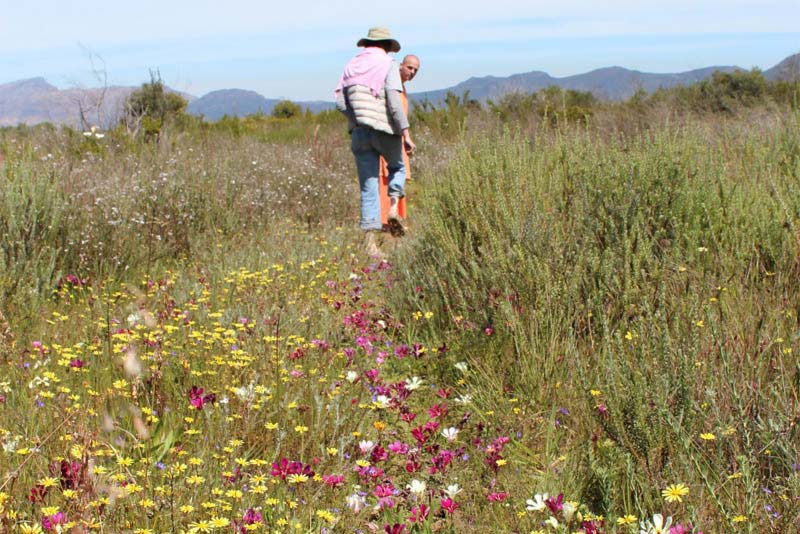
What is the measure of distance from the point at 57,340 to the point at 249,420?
1510 millimetres

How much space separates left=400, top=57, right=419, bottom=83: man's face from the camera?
8.19 meters

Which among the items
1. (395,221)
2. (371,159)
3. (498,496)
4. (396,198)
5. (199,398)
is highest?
(371,159)

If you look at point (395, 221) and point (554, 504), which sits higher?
point (395, 221)

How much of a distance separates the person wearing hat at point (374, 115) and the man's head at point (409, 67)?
68 centimetres

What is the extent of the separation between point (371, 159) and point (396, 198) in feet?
1.55

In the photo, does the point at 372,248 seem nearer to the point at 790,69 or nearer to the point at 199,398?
the point at 199,398

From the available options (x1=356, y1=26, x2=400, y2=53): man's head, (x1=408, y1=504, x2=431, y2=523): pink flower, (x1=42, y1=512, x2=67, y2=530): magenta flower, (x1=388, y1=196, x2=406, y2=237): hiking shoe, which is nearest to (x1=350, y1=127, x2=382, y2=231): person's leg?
(x1=388, y1=196, x2=406, y2=237): hiking shoe

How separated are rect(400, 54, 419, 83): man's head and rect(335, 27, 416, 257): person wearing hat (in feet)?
2.21

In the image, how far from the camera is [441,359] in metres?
3.97

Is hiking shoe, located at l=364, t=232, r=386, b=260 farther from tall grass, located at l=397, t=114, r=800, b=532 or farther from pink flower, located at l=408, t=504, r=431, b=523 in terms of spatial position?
pink flower, located at l=408, t=504, r=431, b=523

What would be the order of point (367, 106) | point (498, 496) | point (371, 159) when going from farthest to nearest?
point (371, 159)
point (367, 106)
point (498, 496)

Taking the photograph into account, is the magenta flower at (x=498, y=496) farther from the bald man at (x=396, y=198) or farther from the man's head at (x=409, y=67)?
the man's head at (x=409, y=67)

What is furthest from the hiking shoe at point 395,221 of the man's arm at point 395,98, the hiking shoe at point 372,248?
the man's arm at point 395,98

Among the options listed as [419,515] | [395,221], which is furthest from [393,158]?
[419,515]
